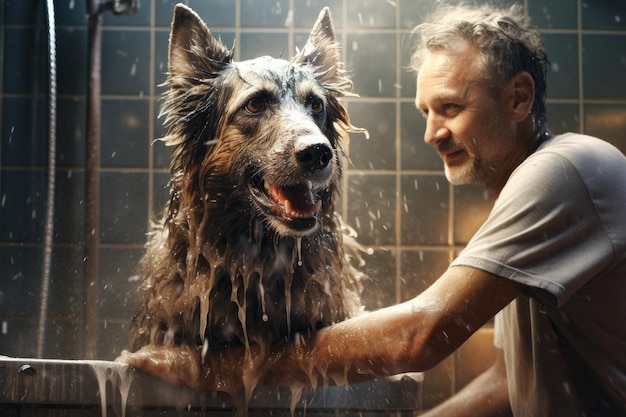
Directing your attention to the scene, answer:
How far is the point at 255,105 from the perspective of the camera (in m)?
1.21

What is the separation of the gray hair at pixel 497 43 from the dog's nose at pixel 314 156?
1.44 feet

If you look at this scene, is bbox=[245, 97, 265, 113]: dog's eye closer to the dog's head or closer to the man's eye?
the dog's head

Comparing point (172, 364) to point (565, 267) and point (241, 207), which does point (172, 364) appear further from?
point (565, 267)

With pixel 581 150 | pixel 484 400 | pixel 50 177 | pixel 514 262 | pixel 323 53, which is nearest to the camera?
pixel 514 262

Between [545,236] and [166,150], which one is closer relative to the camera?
[545,236]

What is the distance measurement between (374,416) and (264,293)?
0.30m

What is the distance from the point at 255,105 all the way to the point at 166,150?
567 millimetres

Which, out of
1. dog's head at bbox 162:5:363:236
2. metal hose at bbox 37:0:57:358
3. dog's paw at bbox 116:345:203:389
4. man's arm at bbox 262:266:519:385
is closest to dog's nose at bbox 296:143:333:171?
dog's head at bbox 162:5:363:236

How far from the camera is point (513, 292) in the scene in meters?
1.11

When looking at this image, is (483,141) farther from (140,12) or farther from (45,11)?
(45,11)

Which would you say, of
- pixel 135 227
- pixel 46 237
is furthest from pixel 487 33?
pixel 46 237

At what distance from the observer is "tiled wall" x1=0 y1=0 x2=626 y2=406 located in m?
1.71

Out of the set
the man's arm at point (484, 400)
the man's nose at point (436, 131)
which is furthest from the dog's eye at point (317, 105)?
the man's arm at point (484, 400)

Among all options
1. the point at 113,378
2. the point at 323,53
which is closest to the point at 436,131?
the point at 323,53
